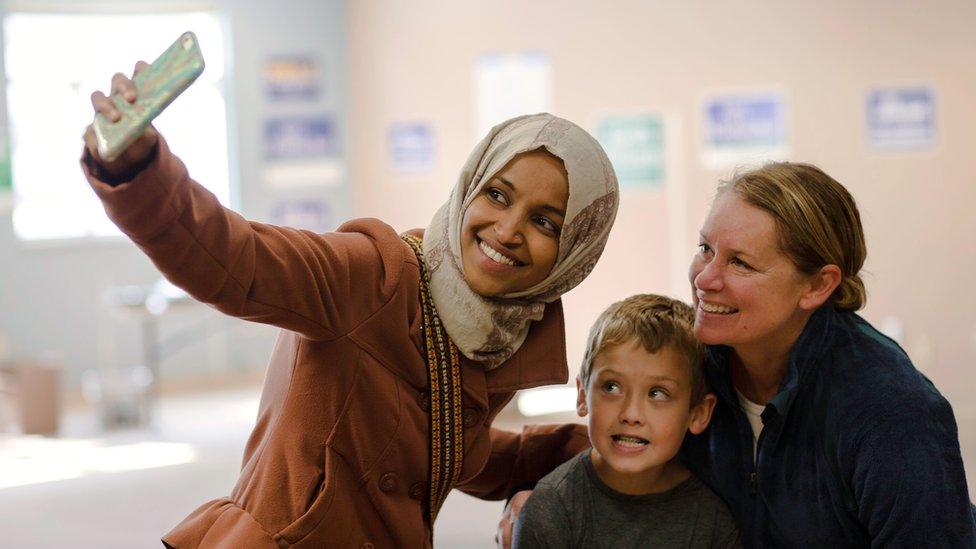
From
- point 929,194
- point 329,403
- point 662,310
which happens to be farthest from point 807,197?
point 929,194

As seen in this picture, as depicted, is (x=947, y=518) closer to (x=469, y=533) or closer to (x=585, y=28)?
(x=469, y=533)

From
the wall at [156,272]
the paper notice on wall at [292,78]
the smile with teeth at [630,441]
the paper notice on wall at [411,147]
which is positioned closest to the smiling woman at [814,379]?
the smile with teeth at [630,441]

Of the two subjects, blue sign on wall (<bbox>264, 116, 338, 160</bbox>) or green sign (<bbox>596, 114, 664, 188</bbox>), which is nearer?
green sign (<bbox>596, 114, 664, 188</bbox>)

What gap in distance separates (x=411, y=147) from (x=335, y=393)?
7.41 m

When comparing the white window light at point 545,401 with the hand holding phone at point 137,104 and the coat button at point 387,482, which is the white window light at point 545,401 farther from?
the hand holding phone at point 137,104

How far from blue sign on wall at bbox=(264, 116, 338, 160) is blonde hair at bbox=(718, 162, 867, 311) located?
7.96m

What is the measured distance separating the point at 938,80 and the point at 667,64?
1.78 m

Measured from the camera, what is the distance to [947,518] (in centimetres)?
185

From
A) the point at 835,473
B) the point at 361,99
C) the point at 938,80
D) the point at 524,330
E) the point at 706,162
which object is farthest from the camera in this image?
the point at 361,99

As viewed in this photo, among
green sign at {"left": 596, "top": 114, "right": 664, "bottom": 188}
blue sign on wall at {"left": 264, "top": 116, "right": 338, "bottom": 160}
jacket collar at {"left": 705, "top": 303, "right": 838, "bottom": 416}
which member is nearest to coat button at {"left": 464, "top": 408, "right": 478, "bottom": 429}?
jacket collar at {"left": 705, "top": 303, "right": 838, "bottom": 416}

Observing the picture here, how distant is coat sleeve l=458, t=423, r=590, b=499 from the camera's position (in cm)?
255

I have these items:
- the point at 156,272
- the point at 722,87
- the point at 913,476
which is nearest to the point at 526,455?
the point at 913,476

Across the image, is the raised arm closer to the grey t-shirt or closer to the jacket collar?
the grey t-shirt

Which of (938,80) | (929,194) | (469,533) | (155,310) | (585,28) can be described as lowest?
(469,533)
